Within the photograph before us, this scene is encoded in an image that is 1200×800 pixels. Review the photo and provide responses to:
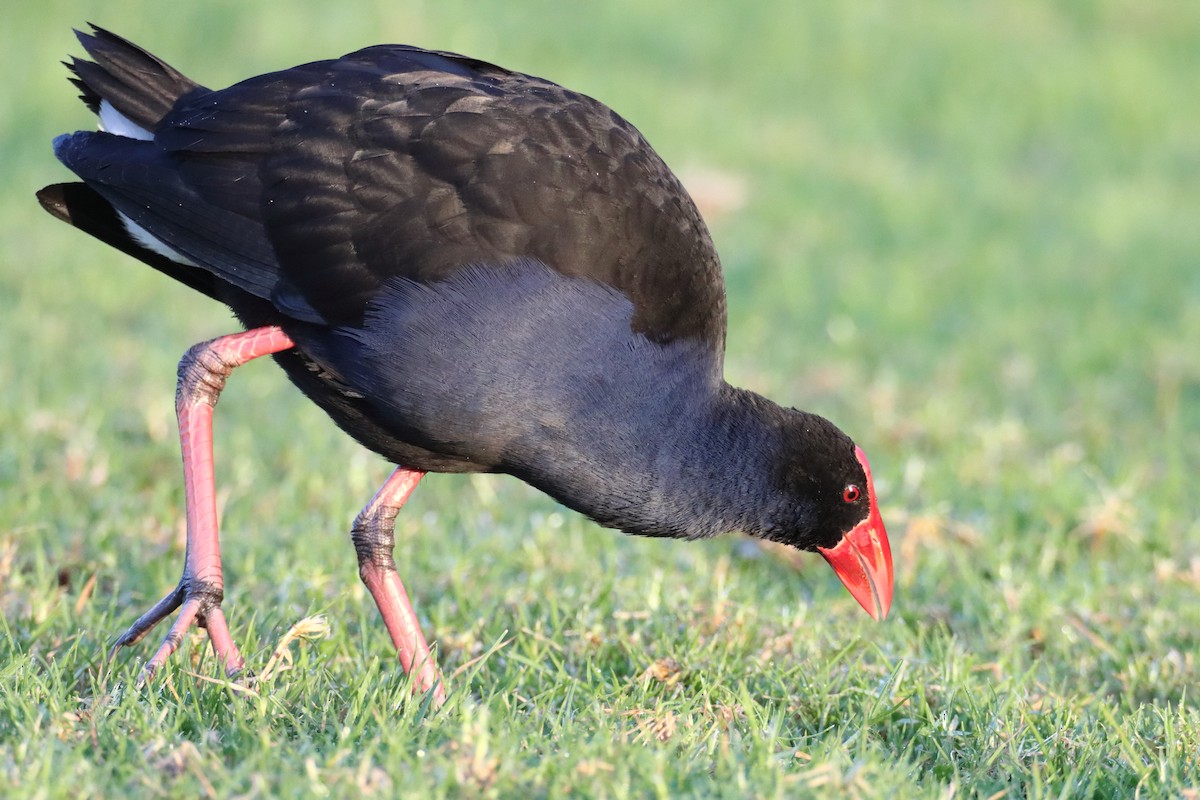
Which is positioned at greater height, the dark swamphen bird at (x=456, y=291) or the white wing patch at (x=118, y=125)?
the white wing patch at (x=118, y=125)

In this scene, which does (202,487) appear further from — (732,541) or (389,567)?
(732,541)

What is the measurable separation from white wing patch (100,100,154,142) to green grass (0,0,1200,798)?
3.83 feet

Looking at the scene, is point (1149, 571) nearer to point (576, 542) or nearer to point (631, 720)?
point (576, 542)

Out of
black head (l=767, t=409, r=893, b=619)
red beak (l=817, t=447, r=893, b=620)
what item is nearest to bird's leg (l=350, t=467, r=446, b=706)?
black head (l=767, t=409, r=893, b=619)

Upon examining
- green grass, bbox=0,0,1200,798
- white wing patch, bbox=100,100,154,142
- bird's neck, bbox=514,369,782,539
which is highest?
white wing patch, bbox=100,100,154,142

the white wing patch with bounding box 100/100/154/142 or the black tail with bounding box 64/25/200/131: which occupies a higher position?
the black tail with bounding box 64/25/200/131

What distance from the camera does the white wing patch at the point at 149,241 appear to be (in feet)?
11.8

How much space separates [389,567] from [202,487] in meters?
0.54

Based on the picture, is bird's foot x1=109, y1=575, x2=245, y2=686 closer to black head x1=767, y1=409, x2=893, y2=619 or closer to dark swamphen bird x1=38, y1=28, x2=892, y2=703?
dark swamphen bird x1=38, y1=28, x2=892, y2=703

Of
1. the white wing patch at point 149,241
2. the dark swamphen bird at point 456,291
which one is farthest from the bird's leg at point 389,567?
the white wing patch at point 149,241

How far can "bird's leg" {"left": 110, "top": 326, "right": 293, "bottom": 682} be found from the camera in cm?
332

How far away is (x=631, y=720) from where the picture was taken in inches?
118

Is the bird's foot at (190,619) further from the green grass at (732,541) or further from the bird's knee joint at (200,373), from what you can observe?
the bird's knee joint at (200,373)

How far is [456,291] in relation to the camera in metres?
3.25
